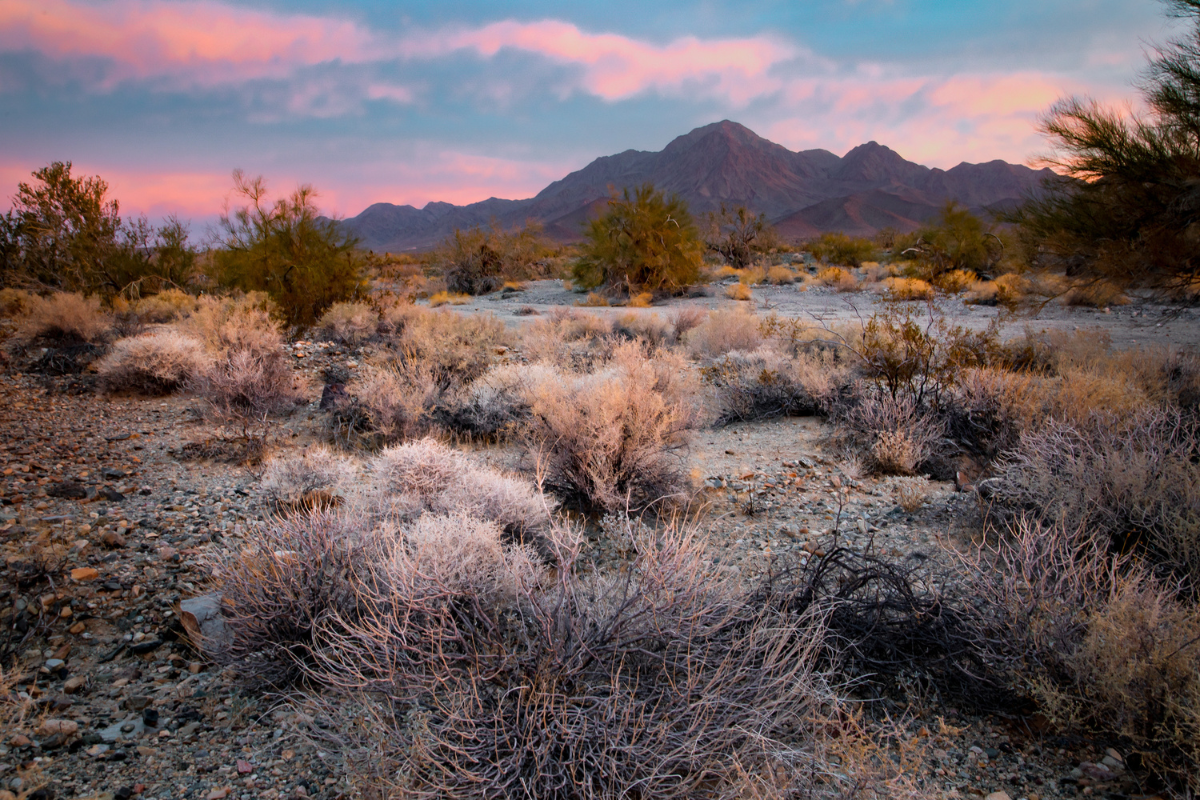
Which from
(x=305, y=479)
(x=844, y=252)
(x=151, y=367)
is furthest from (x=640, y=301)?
(x=844, y=252)

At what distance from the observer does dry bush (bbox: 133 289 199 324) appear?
14407mm

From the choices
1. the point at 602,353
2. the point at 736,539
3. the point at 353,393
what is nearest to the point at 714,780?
the point at 736,539

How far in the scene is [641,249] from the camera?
2233cm

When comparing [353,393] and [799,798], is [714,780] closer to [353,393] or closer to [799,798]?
[799,798]

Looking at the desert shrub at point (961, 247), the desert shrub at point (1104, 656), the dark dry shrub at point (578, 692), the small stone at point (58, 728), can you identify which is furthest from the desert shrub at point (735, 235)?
the small stone at point (58, 728)

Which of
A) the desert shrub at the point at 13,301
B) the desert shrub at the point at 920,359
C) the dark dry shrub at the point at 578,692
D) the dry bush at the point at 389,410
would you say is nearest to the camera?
the dark dry shrub at the point at 578,692

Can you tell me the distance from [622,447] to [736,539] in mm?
1345

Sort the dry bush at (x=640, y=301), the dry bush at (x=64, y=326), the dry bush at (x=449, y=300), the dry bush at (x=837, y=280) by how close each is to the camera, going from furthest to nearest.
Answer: the dry bush at (x=837, y=280)
the dry bush at (x=449, y=300)
the dry bush at (x=640, y=301)
the dry bush at (x=64, y=326)

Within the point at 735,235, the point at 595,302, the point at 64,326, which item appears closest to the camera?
the point at 64,326

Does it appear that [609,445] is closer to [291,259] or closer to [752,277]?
[291,259]

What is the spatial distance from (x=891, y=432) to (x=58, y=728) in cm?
640

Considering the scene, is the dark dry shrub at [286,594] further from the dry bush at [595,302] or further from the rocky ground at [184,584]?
the dry bush at [595,302]

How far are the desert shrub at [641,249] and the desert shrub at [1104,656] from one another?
772 inches

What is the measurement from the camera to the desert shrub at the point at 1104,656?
90.1 inches
